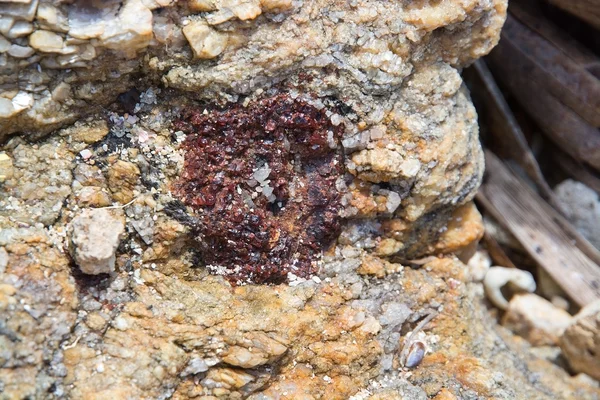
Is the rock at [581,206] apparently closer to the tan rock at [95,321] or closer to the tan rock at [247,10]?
the tan rock at [247,10]

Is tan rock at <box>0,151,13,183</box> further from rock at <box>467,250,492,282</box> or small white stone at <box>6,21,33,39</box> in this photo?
rock at <box>467,250,492,282</box>

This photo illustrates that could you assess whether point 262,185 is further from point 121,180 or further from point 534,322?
point 534,322

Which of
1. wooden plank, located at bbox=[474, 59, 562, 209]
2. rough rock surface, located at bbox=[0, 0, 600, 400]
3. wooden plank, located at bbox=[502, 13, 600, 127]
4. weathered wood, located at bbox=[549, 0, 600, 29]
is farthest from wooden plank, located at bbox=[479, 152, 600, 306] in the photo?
rough rock surface, located at bbox=[0, 0, 600, 400]

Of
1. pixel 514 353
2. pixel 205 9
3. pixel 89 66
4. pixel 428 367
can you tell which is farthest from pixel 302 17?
pixel 514 353

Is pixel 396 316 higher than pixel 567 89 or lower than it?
lower

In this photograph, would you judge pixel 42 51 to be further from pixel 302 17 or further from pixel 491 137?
pixel 491 137

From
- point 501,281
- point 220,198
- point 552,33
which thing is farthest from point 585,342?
point 220,198

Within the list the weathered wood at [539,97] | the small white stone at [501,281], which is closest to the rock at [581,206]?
the weathered wood at [539,97]
